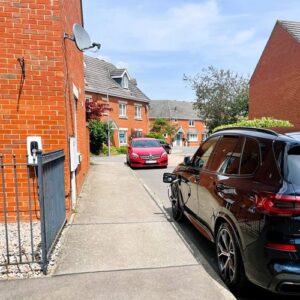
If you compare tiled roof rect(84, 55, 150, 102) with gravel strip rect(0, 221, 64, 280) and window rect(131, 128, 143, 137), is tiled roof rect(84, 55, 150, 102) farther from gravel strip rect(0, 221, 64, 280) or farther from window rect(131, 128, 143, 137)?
gravel strip rect(0, 221, 64, 280)

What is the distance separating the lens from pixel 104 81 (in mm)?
35031

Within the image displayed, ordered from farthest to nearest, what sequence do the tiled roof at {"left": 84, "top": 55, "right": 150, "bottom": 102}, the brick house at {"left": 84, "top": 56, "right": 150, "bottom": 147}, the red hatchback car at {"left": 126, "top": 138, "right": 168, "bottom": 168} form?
the brick house at {"left": 84, "top": 56, "right": 150, "bottom": 147}
the tiled roof at {"left": 84, "top": 55, "right": 150, "bottom": 102}
the red hatchback car at {"left": 126, "top": 138, "right": 168, "bottom": 168}

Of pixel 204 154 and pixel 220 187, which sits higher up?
pixel 204 154

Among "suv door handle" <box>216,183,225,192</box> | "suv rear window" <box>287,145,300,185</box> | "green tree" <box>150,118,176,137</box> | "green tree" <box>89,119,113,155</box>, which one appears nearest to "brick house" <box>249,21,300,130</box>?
"green tree" <box>89,119,113,155</box>

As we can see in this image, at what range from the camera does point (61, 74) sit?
548 centimetres

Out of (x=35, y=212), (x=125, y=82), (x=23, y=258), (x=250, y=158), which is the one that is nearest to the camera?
(x=250, y=158)

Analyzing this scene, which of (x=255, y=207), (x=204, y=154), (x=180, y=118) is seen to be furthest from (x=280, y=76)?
(x=180, y=118)

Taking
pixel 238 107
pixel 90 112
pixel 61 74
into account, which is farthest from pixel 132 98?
pixel 61 74

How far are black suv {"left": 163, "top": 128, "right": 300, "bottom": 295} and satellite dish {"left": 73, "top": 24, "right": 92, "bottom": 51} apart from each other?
11.0 ft

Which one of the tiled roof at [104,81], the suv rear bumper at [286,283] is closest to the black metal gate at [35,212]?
the suv rear bumper at [286,283]

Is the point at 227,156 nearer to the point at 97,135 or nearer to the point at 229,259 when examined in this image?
the point at 229,259

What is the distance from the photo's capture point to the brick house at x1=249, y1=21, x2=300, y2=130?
21141mm

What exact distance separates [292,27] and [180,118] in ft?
135

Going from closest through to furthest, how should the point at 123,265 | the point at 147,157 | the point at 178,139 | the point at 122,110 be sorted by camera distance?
the point at 123,265
the point at 147,157
the point at 122,110
the point at 178,139
